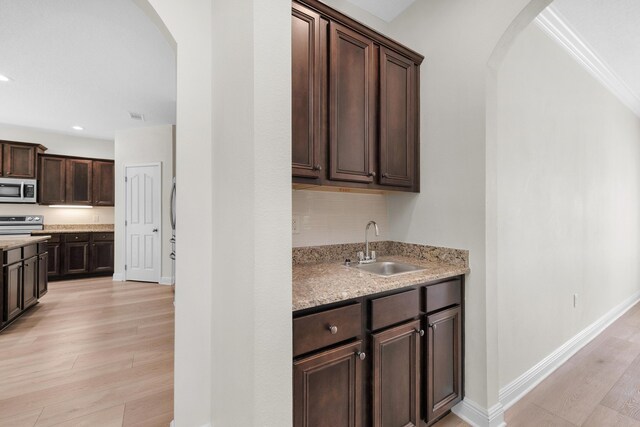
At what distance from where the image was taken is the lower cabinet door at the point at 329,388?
1.17 m

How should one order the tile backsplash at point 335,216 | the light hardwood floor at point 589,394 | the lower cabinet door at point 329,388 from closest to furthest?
the lower cabinet door at point 329,388, the light hardwood floor at point 589,394, the tile backsplash at point 335,216

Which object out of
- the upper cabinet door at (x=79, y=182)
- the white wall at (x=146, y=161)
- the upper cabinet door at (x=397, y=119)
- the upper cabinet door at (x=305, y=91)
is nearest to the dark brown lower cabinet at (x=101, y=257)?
the white wall at (x=146, y=161)

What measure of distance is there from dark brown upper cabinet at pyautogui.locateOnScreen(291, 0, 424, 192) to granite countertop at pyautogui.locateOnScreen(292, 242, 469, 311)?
0.53m

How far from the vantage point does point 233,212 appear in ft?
3.95

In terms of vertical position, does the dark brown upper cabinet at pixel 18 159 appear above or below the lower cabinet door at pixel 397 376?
above

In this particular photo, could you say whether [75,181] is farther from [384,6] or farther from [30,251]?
[384,6]

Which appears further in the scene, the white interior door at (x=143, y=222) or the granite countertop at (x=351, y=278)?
the white interior door at (x=143, y=222)

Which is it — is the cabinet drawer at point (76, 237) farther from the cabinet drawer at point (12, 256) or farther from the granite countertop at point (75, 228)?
the cabinet drawer at point (12, 256)

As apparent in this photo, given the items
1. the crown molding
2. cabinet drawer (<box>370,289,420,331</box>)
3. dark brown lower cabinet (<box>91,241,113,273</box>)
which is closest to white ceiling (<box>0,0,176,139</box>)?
dark brown lower cabinet (<box>91,241,113,273</box>)

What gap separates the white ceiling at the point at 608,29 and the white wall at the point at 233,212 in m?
2.40

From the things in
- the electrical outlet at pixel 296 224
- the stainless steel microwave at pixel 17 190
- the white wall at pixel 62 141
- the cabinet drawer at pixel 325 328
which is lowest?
the cabinet drawer at pixel 325 328

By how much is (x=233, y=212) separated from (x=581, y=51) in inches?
136

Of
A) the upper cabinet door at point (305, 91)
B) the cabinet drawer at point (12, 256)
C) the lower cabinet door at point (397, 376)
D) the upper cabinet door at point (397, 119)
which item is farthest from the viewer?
the cabinet drawer at point (12, 256)

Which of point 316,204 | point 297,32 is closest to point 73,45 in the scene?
point 297,32
